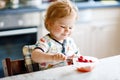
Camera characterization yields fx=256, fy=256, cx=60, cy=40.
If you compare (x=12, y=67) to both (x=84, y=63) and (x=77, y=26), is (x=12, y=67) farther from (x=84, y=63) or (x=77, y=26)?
(x=77, y=26)

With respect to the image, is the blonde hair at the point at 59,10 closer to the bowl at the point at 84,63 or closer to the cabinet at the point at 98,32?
the bowl at the point at 84,63

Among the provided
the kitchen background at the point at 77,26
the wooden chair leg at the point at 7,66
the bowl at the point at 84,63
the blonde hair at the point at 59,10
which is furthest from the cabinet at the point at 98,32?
the wooden chair leg at the point at 7,66

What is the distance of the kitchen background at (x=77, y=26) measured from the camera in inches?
96.4

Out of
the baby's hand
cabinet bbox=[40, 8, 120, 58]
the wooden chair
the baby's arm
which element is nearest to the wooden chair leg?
the wooden chair

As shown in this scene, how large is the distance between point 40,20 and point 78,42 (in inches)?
22.4

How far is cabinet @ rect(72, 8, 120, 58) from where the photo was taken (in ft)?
9.31

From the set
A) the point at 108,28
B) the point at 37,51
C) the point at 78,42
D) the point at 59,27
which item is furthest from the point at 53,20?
the point at 108,28

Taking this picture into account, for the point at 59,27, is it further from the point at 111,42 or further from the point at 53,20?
the point at 111,42

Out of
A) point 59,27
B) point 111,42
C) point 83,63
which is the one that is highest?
point 59,27

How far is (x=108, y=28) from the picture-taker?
3039 millimetres

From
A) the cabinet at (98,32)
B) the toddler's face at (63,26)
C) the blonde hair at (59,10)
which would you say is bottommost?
the cabinet at (98,32)

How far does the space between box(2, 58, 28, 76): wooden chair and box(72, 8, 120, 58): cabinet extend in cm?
153

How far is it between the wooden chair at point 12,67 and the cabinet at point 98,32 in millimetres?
1525

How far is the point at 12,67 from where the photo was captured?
1.30m
